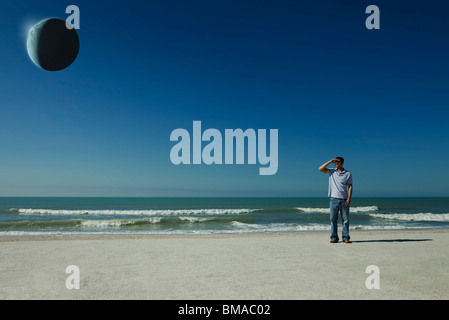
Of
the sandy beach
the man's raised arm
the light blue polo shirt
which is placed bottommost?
the sandy beach

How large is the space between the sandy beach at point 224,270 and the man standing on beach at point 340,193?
37cm

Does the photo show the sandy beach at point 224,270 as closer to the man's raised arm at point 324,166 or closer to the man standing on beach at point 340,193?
the man standing on beach at point 340,193

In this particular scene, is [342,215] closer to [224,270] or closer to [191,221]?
[224,270]

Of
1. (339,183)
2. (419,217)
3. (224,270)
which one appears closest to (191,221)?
(339,183)

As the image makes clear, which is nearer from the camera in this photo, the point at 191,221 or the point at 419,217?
the point at 191,221

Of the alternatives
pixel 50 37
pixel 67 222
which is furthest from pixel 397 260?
pixel 67 222

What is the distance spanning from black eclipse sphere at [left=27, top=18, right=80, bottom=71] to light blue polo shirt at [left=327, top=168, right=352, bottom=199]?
263 inches

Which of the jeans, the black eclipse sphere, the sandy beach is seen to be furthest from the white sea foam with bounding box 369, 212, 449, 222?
the black eclipse sphere

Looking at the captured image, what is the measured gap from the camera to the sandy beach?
10.7 feet

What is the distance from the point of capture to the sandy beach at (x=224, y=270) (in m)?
3.27

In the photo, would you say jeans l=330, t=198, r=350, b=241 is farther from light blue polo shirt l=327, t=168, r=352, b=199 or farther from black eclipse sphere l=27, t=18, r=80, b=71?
black eclipse sphere l=27, t=18, r=80, b=71

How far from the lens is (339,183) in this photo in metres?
6.84

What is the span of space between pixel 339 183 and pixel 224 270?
3829 mm
